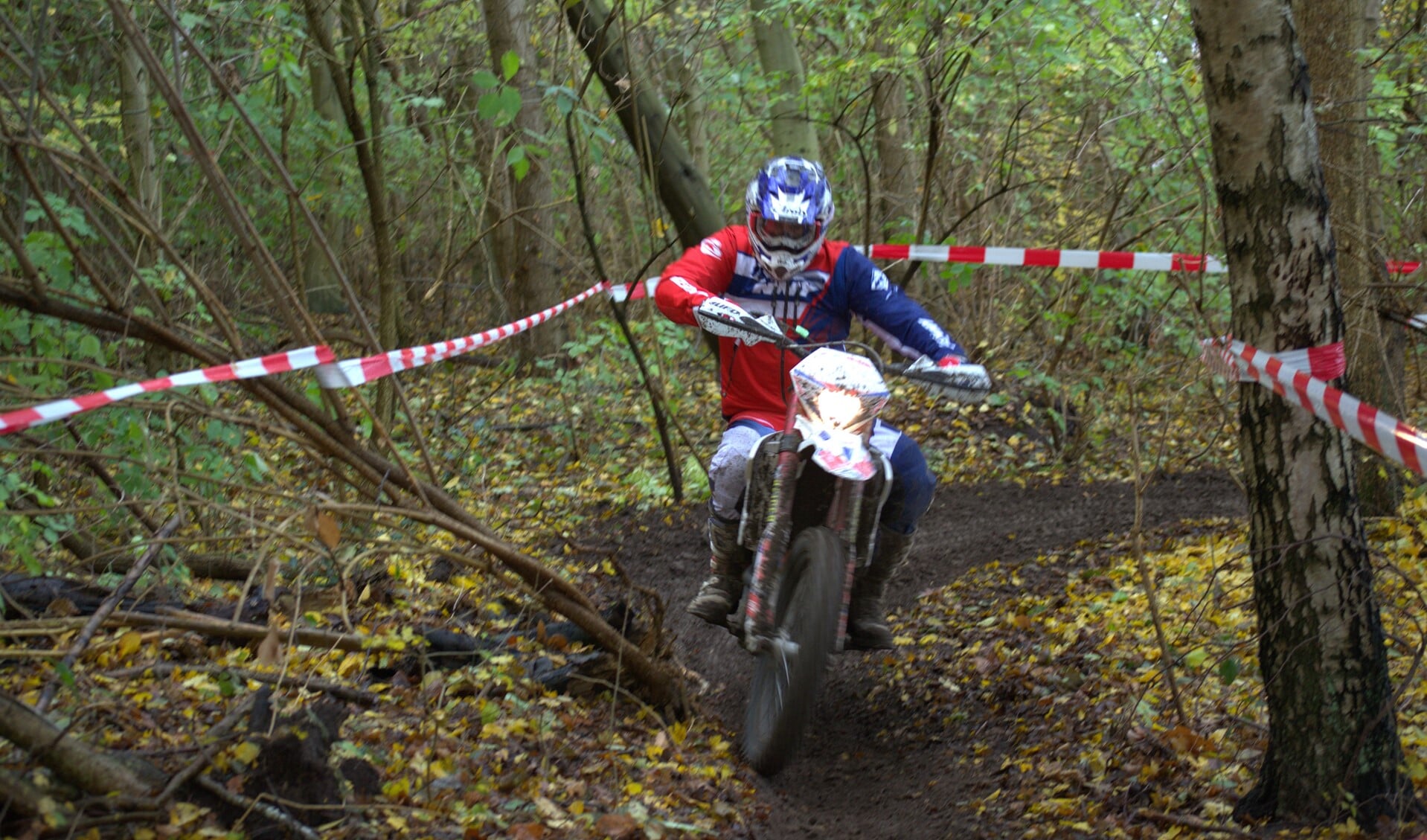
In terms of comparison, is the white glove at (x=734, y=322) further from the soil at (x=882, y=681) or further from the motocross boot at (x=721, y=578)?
the soil at (x=882, y=681)

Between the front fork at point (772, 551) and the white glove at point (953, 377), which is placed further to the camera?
the white glove at point (953, 377)

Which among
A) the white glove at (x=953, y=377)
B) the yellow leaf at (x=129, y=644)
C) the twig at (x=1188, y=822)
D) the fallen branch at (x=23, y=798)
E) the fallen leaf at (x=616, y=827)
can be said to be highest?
the white glove at (x=953, y=377)

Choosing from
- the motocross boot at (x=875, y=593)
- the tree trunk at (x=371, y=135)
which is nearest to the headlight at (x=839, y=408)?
the motocross boot at (x=875, y=593)

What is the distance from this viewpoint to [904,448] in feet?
16.2

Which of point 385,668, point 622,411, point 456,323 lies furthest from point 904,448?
point 456,323

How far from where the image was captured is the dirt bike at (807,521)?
4109 mm

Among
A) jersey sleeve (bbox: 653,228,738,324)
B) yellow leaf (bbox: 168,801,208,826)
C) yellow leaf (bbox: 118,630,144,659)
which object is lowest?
yellow leaf (bbox: 168,801,208,826)

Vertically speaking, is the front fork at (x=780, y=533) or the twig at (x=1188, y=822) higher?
the front fork at (x=780, y=533)

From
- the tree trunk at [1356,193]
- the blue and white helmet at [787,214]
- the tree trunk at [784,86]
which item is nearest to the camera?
the blue and white helmet at [787,214]

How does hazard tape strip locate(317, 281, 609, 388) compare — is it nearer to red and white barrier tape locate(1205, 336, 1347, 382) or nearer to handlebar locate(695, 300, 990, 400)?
handlebar locate(695, 300, 990, 400)

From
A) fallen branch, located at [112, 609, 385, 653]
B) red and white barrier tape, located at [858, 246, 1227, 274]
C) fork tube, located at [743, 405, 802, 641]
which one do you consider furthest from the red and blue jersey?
red and white barrier tape, located at [858, 246, 1227, 274]

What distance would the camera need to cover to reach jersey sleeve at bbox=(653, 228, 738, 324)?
4977 mm

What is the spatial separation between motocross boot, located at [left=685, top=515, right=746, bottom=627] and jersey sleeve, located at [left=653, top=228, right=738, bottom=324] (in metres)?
0.91

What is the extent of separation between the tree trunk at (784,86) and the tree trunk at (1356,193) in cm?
517
